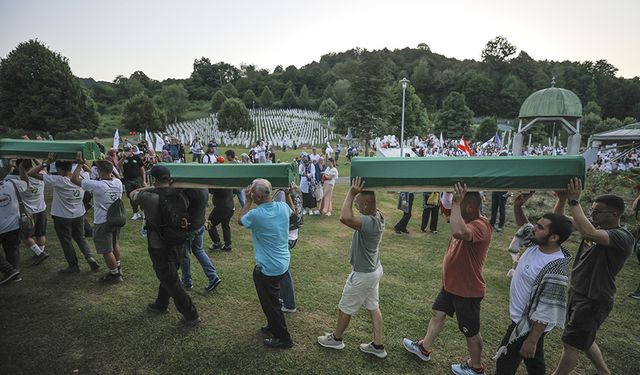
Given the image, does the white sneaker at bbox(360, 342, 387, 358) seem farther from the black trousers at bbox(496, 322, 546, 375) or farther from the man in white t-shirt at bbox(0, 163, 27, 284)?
the man in white t-shirt at bbox(0, 163, 27, 284)

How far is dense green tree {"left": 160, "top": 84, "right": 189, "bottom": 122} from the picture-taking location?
66625 millimetres

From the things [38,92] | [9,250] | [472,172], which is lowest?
[9,250]

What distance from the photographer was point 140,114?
46.8 meters

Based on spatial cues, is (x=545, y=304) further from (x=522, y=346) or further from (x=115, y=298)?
(x=115, y=298)

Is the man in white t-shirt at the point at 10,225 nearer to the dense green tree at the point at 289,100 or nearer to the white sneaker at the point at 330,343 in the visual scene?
the white sneaker at the point at 330,343

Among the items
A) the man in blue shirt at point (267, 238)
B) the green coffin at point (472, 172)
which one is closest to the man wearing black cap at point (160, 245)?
the man in blue shirt at point (267, 238)

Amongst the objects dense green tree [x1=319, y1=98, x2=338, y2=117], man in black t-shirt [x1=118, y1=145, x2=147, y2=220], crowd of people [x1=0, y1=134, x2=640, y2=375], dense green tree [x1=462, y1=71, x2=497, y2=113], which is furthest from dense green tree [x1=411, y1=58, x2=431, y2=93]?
crowd of people [x1=0, y1=134, x2=640, y2=375]

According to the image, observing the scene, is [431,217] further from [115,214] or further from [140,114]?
[140,114]

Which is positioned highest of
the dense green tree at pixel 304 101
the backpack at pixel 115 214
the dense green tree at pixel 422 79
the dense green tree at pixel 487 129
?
the dense green tree at pixel 422 79

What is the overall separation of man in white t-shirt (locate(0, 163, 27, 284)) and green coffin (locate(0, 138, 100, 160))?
21.1 inches

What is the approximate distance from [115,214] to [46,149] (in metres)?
1.78

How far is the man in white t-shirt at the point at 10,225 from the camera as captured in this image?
5441 mm

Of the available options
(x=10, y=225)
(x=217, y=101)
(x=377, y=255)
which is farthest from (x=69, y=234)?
(x=217, y=101)

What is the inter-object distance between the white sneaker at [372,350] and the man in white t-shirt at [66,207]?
550 centimetres
